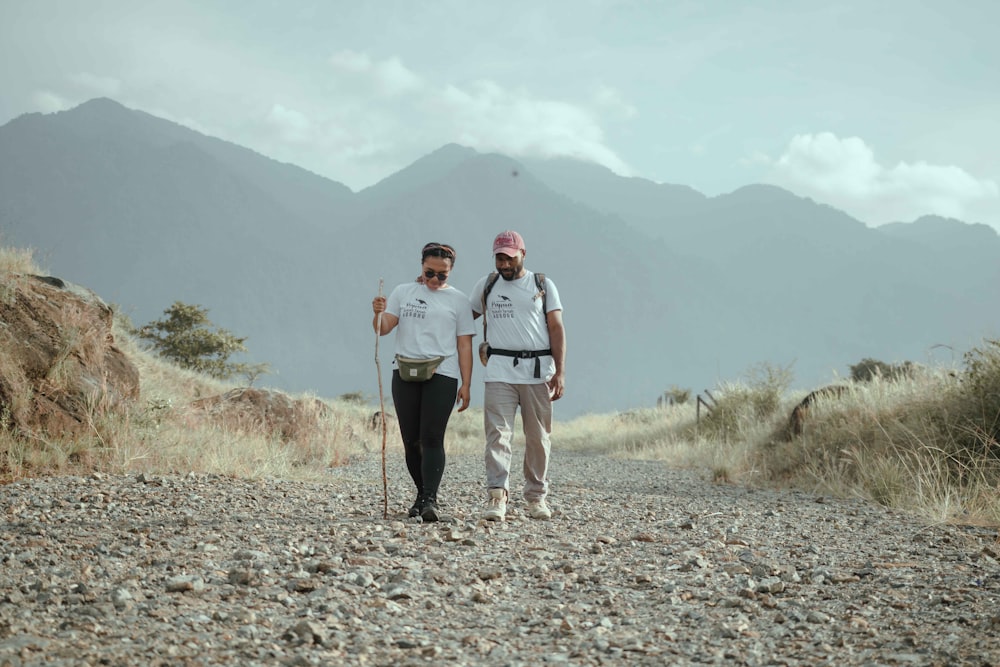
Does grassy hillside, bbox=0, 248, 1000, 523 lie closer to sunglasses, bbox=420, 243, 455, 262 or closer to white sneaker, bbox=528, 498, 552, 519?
white sneaker, bbox=528, 498, 552, 519

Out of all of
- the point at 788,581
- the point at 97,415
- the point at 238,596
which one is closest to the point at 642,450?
the point at 97,415

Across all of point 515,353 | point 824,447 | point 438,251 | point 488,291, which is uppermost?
point 438,251

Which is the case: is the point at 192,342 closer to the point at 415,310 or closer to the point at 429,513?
the point at 415,310

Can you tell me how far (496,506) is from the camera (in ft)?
22.3

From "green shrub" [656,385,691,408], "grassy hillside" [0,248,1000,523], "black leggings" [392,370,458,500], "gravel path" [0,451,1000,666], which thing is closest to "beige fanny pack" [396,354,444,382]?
"black leggings" [392,370,458,500]

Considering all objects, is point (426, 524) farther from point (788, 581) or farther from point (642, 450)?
point (642, 450)

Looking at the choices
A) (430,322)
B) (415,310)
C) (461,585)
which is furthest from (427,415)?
(461,585)

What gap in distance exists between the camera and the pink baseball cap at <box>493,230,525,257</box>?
6861 millimetres

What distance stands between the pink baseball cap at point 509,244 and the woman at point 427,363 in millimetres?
428

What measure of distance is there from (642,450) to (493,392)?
1322 centimetres

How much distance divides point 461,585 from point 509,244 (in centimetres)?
324

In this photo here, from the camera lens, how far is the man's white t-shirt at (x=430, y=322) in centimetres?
659

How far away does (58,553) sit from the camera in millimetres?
4895

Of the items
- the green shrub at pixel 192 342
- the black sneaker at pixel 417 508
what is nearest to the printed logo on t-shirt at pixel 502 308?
the black sneaker at pixel 417 508
